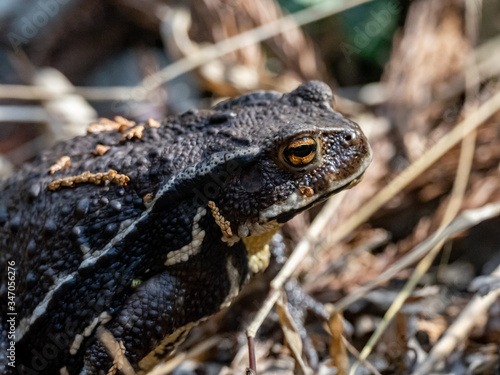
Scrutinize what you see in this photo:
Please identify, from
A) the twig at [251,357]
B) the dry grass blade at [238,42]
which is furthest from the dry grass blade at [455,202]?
the dry grass blade at [238,42]

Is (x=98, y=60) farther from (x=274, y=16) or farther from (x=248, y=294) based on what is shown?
(x=248, y=294)

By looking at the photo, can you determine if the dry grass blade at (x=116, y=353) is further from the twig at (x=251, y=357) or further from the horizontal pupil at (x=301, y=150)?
the horizontal pupil at (x=301, y=150)

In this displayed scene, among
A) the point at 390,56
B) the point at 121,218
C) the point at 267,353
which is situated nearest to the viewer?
the point at 121,218

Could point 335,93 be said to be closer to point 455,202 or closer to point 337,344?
point 455,202

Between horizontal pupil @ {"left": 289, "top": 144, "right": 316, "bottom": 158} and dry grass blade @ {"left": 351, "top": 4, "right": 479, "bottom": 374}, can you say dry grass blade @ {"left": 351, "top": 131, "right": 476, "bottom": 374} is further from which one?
horizontal pupil @ {"left": 289, "top": 144, "right": 316, "bottom": 158}

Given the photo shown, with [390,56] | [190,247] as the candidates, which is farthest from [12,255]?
[390,56]

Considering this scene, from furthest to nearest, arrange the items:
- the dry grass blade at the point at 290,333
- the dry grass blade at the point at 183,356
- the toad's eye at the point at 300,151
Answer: the dry grass blade at the point at 183,356, the dry grass blade at the point at 290,333, the toad's eye at the point at 300,151

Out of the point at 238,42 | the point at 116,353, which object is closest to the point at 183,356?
the point at 116,353
